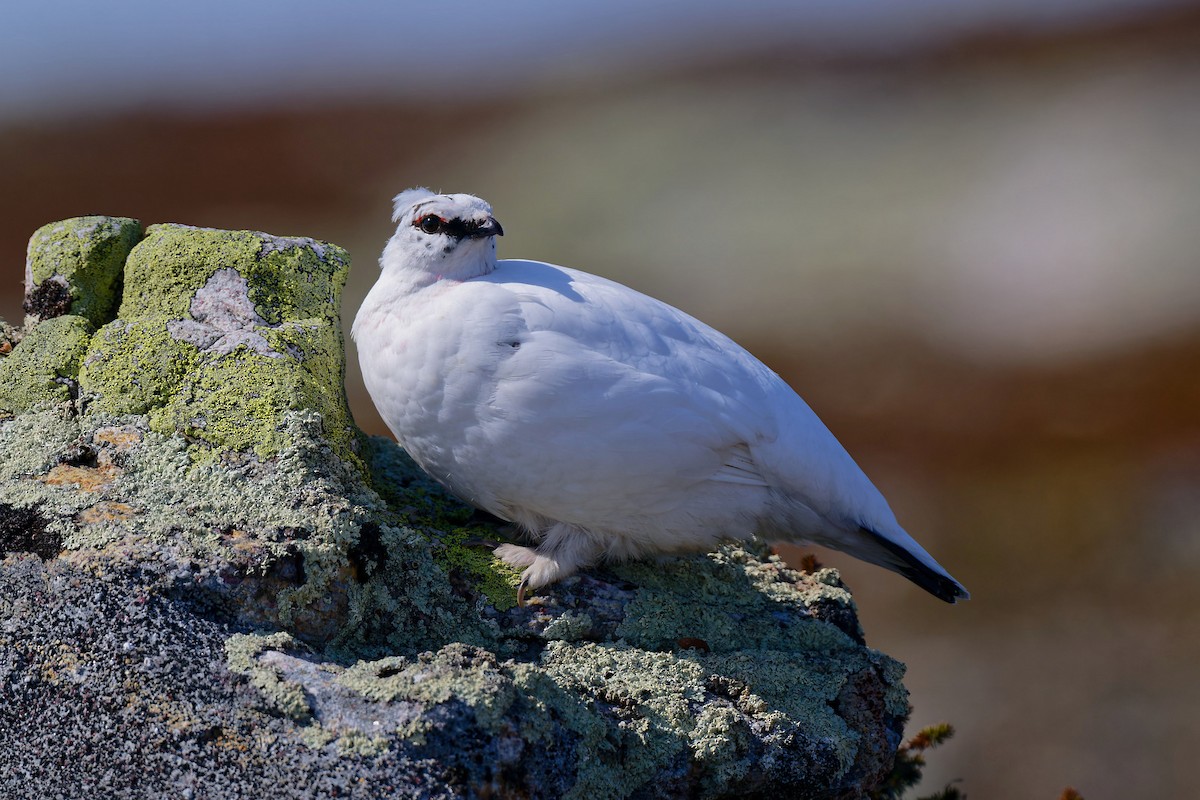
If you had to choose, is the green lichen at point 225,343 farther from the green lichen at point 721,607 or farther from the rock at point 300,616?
the green lichen at point 721,607

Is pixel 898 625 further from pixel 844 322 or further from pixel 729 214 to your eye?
pixel 729 214

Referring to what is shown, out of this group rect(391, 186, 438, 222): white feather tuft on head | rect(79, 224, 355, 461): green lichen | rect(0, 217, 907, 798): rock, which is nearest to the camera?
rect(0, 217, 907, 798): rock

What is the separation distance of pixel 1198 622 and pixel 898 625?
1896 mm

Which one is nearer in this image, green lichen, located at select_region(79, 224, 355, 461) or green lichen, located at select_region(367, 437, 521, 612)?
green lichen, located at select_region(79, 224, 355, 461)

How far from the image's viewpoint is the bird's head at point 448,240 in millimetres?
3318

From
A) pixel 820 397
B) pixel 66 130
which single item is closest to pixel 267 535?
pixel 820 397

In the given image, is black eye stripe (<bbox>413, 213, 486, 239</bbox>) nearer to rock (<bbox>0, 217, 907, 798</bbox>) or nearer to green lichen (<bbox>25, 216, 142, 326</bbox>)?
rock (<bbox>0, 217, 907, 798</bbox>)

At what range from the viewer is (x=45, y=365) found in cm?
310

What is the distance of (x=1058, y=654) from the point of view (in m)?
6.82

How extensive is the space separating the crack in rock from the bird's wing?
0.69 meters


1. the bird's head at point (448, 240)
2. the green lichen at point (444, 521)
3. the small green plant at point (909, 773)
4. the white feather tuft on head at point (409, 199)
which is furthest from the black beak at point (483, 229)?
the small green plant at point (909, 773)

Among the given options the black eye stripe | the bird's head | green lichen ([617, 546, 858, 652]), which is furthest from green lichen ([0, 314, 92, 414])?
green lichen ([617, 546, 858, 652])

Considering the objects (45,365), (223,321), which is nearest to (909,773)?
(223,321)

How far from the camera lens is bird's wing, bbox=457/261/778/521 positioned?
3002mm
